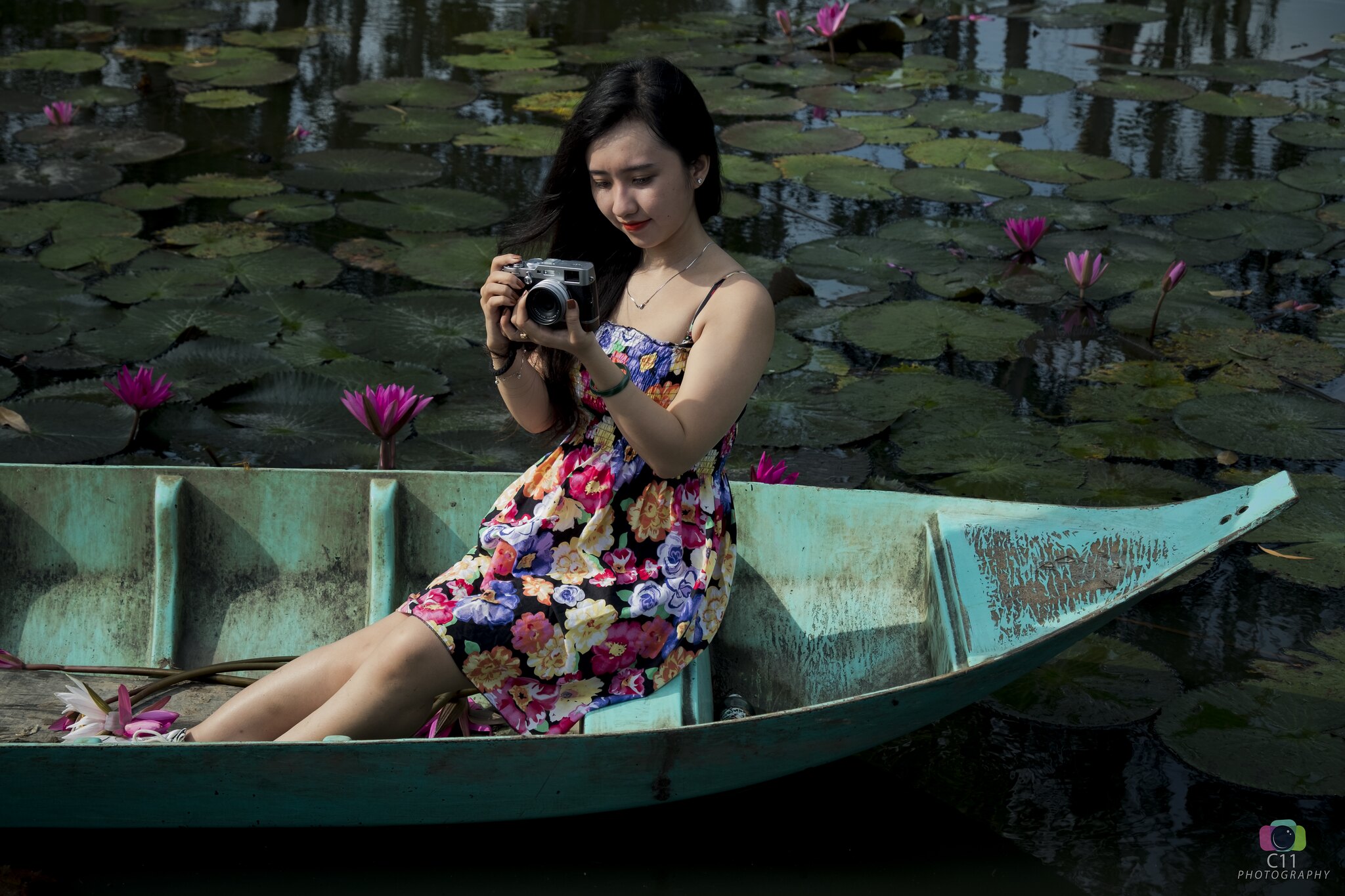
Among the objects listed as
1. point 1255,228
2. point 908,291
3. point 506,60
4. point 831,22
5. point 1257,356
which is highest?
point 831,22

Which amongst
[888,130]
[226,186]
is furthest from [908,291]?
[226,186]

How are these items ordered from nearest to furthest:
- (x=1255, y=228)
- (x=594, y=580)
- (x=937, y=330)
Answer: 1. (x=594, y=580)
2. (x=937, y=330)
3. (x=1255, y=228)

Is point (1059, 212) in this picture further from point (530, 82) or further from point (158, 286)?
point (158, 286)

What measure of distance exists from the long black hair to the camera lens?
7 cm

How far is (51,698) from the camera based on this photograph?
7.53 ft

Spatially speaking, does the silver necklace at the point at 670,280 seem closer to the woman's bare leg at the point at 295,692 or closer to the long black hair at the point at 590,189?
the long black hair at the point at 590,189

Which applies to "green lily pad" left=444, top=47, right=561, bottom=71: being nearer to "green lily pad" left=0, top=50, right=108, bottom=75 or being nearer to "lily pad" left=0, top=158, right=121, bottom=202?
"green lily pad" left=0, top=50, right=108, bottom=75

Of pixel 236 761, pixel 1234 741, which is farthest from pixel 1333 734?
pixel 236 761

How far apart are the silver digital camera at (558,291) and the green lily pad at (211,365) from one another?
1.89 meters

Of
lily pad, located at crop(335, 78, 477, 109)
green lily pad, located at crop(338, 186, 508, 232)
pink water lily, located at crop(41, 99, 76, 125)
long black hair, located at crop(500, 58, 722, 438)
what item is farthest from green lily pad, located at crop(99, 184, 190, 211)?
long black hair, located at crop(500, 58, 722, 438)

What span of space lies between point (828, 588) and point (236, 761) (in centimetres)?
111

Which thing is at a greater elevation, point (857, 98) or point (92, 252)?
point (857, 98)

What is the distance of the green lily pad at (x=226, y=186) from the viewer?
185 inches

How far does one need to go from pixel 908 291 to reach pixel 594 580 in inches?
Result: 96.5
